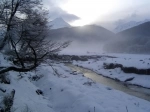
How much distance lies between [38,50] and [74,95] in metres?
8.01

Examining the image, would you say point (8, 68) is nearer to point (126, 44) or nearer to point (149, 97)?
point (149, 97)

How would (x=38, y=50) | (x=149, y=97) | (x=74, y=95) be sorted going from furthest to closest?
1. (x=149, y=97)
2. (x=74, y=95)
3. (x=38, y=50)

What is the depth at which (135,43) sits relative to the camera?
419 ft

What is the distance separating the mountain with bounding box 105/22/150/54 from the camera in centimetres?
10812

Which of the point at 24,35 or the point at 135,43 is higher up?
the point at 135,43

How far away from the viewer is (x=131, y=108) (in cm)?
1467

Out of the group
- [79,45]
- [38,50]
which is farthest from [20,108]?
[79,45]

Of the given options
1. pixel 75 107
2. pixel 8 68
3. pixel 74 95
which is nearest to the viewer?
pixel 8 68

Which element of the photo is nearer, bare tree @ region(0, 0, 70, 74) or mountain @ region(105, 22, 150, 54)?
bare tree @ region(0, 0, 70, 74)

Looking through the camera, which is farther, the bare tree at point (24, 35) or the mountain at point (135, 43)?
the mountain at point (135, 43)

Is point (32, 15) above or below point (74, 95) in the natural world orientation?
above

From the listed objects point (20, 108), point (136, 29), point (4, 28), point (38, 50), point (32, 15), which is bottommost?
point (20, 108)

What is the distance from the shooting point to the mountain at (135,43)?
355 feet

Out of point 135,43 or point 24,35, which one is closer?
point 24,35
